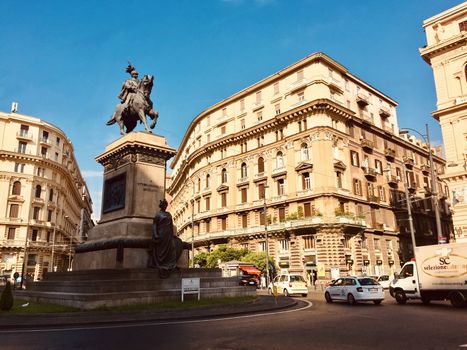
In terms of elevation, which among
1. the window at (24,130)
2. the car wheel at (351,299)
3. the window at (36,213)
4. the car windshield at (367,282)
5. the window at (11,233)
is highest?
the window at (24,130)

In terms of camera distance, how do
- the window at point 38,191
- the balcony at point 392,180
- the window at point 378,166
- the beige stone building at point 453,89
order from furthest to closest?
the window at point 38,191
the balcony at point 392,180
the window at point 378,166
the beige stone building at point 453,89

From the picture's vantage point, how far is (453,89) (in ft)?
121

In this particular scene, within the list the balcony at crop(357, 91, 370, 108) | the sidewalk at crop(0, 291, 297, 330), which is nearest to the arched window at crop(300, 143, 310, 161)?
the balcony at crop(357, 91, 370, 108)

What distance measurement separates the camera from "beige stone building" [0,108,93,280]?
6012 centimetres

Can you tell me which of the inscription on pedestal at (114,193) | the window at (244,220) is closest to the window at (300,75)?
the window at (244,220)

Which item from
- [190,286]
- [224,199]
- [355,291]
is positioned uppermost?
[224,199]

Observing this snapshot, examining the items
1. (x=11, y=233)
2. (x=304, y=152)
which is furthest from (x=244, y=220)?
(x=11, y=233)

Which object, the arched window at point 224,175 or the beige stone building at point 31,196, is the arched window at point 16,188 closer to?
the beige stone building at point 31,196

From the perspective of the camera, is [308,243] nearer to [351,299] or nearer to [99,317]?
[351,299]

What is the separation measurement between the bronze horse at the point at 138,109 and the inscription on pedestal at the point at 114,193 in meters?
2.55

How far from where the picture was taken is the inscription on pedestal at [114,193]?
16.9 metres

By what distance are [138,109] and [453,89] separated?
31.9m

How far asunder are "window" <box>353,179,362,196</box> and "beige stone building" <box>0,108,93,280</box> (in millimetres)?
41030

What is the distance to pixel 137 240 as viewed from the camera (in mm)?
15250
